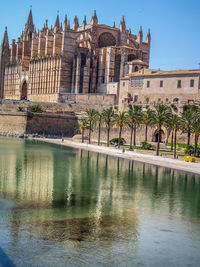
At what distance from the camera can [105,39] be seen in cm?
8331

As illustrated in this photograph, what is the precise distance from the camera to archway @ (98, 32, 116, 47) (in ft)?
273

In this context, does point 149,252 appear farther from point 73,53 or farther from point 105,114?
point 73,53

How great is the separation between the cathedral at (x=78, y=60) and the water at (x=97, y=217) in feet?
140

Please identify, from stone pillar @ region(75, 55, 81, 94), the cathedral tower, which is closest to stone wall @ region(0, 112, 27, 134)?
stone pillar @ region(75, 55, 81, 94)

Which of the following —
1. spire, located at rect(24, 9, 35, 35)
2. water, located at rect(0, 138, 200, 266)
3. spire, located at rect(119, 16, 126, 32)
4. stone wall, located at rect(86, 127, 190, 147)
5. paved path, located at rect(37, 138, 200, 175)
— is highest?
spire, located at rect(24, 9, 35, 35)

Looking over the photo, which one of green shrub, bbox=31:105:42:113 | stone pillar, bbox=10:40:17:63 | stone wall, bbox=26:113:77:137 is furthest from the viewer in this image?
stone pillar, bbox=10:40:17:63

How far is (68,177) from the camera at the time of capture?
3123cm

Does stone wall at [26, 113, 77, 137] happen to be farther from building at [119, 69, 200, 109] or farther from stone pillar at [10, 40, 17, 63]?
stone pillar at [10, 40, 17, 63]

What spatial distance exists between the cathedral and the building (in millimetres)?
7151

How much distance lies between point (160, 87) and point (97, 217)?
139 ft

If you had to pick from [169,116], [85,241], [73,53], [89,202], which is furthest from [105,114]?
[85,241]

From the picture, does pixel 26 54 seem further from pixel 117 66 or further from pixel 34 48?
pixel 117 66

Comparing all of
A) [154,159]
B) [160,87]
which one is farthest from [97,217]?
[160,87]

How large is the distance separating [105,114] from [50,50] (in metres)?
37.0
